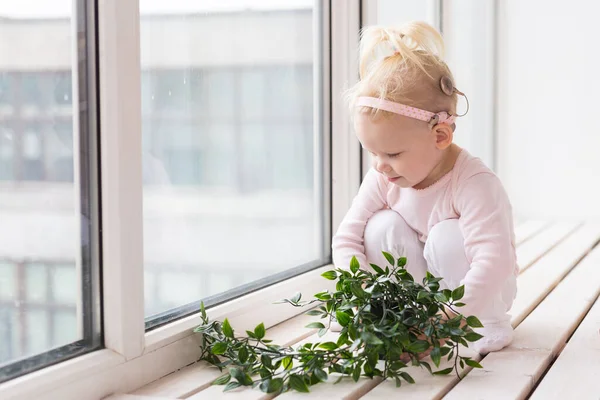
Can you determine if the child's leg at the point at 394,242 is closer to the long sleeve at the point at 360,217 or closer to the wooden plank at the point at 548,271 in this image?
the long sleeve at the point at 360,217

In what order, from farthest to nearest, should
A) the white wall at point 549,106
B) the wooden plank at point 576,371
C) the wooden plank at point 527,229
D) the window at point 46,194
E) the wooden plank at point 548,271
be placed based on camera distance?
1. the white wall at point 549,106
2. the wooden plank at point 527,229
3. the wooden plank at point 548,271
4. the wooden plank at point 576,371
5. the window at point 46,194

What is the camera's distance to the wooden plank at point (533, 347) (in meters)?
1.34

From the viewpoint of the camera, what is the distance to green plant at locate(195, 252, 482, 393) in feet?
4.44

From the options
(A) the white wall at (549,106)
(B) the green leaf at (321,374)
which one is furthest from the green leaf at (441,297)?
(A) the white wall at (549,106)

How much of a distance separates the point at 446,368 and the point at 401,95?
20.2 inches

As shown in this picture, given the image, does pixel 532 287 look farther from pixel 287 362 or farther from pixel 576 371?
pixel 287 362

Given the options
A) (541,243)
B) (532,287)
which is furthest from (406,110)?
(541,243)

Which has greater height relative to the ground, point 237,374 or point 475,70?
point 475,70

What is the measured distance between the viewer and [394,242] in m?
1.72

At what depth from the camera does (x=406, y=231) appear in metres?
1.73

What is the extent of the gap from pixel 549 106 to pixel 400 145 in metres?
2.92

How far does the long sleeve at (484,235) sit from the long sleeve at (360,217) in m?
0.21

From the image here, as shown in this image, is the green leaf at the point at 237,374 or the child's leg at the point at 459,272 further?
the child's leg at the point at 459,272

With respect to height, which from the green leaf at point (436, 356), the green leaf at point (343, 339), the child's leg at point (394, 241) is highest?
the child's leg at point (394, 241)
